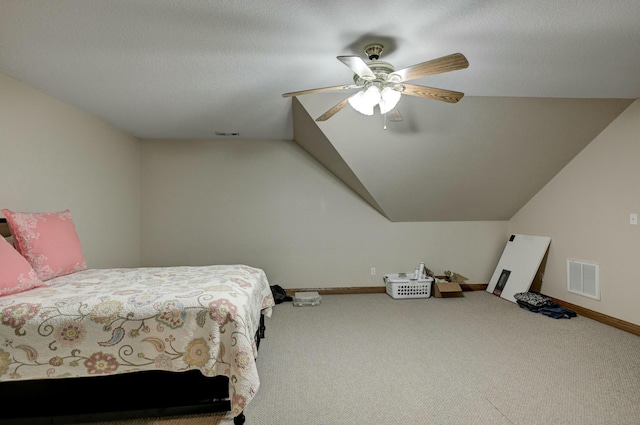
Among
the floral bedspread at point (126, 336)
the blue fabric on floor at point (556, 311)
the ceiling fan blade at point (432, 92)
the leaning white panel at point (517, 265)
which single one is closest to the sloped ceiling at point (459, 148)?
the leaning white panel at point (517, 265)

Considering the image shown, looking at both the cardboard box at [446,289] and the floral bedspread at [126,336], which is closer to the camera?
the floral bedspread at [126,336]

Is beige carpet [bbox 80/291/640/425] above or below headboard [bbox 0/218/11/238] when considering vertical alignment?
below

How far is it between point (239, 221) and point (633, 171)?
440 cm

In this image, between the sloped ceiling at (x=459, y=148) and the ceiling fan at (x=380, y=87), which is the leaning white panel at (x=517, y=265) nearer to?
the sloped ceiling at (x=459, y=148)

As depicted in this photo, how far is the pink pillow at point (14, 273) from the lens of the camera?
186 centimetres

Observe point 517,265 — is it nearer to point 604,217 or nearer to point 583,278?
point 583,278

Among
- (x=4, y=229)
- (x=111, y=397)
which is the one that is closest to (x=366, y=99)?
(x=111, y=397)

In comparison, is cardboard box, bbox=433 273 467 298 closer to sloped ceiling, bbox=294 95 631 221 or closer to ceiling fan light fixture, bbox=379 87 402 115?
sloped ceiling, bbox=294 95 631 221

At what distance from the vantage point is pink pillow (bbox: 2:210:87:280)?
7.26 ft

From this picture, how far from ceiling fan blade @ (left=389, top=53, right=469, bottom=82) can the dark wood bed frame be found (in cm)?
204

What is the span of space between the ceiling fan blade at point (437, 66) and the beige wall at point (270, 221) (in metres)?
2.76

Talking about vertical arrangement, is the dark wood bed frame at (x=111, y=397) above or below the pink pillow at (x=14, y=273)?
below

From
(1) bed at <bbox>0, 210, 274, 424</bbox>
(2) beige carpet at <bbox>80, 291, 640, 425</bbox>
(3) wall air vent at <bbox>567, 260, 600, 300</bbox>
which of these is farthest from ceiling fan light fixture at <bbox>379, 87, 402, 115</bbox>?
(3) wall air vent at <bbox>567, 260, 600, 300</bbox>

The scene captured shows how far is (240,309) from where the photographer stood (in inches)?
70.1
